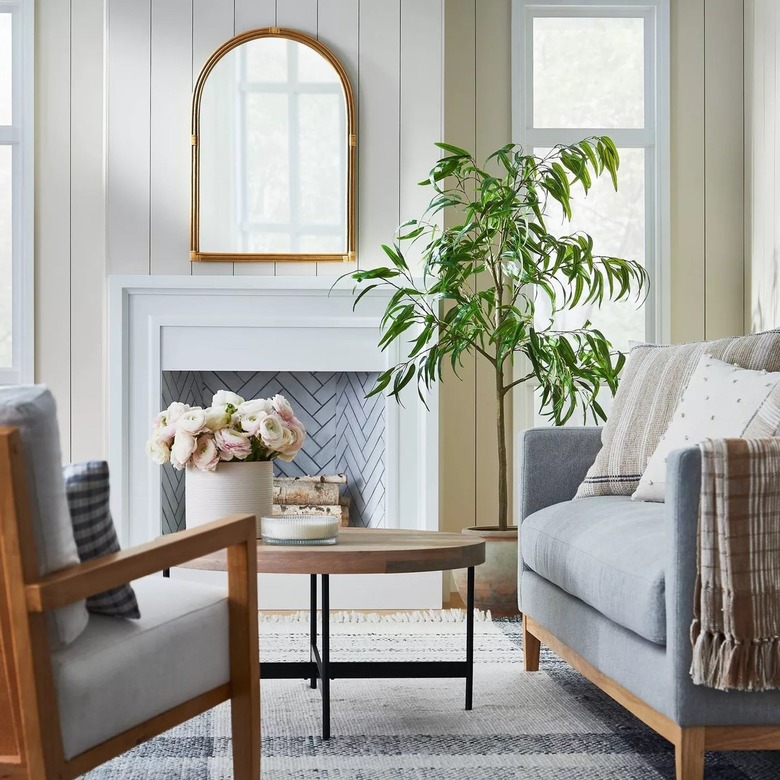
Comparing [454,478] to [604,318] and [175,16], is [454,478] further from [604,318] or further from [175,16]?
[175,16]

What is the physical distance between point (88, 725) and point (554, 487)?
1.70m

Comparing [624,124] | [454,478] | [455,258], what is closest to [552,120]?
[624,124]

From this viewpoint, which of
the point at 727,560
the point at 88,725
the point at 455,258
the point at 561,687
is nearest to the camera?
the point at 88,725

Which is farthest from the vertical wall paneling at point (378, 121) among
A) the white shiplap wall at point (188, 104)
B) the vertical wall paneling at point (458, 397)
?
the vertical wall paneling at point (458, 397)

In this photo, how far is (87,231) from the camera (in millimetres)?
4062

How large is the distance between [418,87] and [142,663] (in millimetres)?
2927

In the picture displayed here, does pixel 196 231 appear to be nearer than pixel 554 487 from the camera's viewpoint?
No

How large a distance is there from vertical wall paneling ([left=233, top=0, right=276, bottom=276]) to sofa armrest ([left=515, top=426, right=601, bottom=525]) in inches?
58.3

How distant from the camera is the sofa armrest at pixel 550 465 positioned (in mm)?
2795

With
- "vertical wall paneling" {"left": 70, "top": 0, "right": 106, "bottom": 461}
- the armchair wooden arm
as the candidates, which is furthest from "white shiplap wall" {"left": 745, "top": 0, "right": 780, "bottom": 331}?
the armchair wooden arm

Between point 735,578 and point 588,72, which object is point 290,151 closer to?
point 588,72

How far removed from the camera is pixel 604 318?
443 cm

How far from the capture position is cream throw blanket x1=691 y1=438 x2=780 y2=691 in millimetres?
1689

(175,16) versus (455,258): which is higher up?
(175,16)
